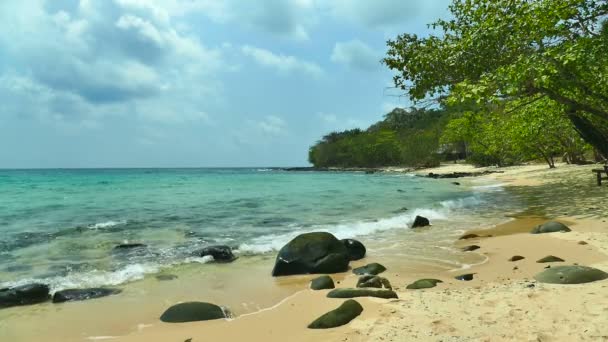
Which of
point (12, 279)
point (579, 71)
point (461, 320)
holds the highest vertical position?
point (579, 71)

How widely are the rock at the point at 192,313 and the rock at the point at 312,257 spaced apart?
2535 millimetres

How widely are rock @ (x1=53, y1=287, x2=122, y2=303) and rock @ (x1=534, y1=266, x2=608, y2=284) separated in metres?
6.82

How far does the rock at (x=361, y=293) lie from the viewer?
18.7ft

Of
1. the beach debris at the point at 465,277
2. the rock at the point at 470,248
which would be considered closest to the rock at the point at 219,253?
the beach debris at the point at 465,277

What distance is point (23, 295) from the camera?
22.5 ft

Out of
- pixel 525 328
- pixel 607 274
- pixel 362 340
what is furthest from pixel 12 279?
pixel 607 274

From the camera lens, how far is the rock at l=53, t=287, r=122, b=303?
6.86m

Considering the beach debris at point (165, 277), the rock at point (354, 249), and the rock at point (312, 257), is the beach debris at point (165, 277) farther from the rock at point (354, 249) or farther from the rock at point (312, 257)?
the rock at point (354, 249)


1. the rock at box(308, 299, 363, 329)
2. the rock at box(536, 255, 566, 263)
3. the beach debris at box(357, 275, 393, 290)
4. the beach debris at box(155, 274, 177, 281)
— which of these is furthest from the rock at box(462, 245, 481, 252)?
the beach debris at box(155, 274, 177, 281)

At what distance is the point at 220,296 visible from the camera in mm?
6875

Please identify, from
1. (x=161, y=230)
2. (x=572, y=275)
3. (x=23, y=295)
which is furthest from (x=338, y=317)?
(x=161, y=230)

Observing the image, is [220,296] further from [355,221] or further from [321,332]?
[355,221]

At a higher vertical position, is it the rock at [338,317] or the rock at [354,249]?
the rock at [338,317]

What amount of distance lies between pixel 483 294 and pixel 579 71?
30.7ft
